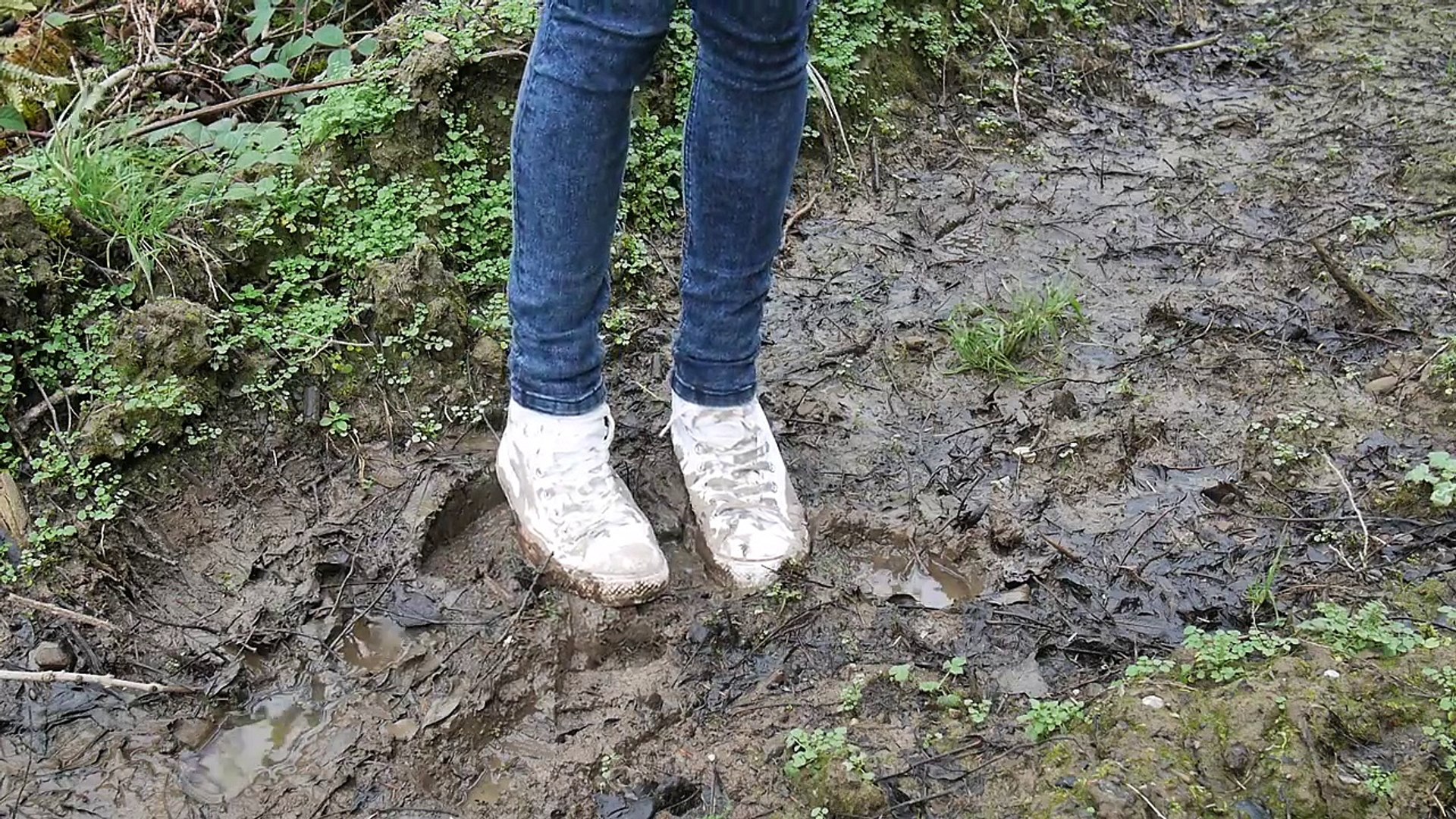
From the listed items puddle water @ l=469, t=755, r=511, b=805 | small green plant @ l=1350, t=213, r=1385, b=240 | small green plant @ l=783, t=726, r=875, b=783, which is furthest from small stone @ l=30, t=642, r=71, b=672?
small green plant @ l=1350, t=213, r=1385, b=240

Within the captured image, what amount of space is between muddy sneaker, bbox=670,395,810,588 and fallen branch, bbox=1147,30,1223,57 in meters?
3.13

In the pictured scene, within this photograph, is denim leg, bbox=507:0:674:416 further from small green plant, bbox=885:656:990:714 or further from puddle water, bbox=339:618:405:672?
small green plant, bbox=885:656:990:714

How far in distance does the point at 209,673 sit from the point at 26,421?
2.43 feet

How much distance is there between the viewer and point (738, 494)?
2002 mm

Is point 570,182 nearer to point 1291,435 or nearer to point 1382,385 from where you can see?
point 1291,435

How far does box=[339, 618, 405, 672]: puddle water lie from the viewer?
72.8 inches

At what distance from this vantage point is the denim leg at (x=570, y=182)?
148 cm

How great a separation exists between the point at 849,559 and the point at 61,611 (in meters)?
1.39

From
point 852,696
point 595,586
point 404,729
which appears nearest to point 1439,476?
point 852,696

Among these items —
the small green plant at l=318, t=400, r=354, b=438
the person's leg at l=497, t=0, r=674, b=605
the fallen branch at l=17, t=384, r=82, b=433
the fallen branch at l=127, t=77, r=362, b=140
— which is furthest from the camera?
the fallen branch at l=127, t=77, r=362, b=140

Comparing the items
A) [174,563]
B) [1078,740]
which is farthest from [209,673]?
[1078,740]

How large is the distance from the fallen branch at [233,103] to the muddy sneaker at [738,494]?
148 centimetres

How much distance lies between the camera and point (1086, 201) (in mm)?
3301

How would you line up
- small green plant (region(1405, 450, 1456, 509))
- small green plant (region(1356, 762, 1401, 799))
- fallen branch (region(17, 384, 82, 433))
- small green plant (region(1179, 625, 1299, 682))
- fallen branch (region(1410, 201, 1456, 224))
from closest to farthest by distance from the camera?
1. small green plant (region(1356, 762, 1401, 799))
2. small green plant (region(1179, 625, 1299, 682))
3. small green plant (region(1405, 450, 1456, 509))
4. fallen branch (region(17, 384, 82, 433))
5. fallen branch (region(1410, 201, 1456, 224))
